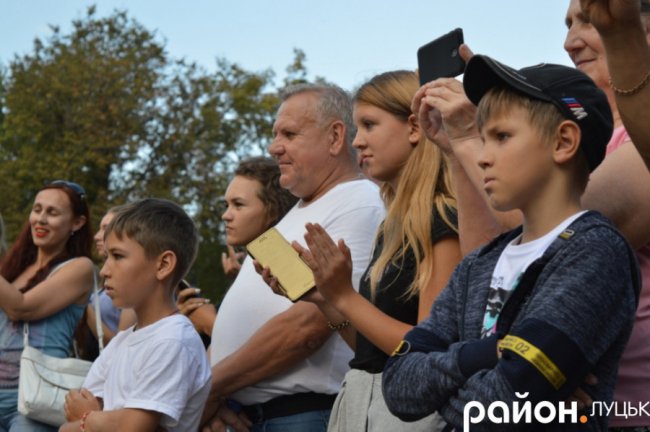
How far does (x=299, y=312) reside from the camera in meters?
4.21

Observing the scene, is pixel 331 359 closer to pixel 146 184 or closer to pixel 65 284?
pixel 65 284

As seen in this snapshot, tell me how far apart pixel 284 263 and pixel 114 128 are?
1066 inches

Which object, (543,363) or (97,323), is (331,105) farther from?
(543,363)

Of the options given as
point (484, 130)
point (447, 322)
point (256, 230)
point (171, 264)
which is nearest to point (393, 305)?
point (447, 322)

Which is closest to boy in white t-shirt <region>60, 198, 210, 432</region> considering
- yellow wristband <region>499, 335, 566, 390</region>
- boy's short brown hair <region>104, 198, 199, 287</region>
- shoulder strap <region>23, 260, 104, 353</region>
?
boy's short brown hair <region>104, 198, 199, 287</region>

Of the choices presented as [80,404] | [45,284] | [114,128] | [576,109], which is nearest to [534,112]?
[576,109]

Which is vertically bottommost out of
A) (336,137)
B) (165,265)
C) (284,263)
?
(284,263)

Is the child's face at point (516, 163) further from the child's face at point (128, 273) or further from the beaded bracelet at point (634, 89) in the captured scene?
the child's face at point (128, 273)

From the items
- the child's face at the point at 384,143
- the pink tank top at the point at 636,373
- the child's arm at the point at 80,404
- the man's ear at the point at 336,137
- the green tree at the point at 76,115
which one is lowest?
the pink tank top at the point at 636,373

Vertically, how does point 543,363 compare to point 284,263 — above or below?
below

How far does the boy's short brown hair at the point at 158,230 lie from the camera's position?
449 cm

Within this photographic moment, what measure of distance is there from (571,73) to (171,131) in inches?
1134

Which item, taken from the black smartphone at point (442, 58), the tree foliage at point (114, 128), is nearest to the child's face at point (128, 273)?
the black smartphone at point (442, 58)

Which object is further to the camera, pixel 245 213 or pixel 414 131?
pixel 245 213
